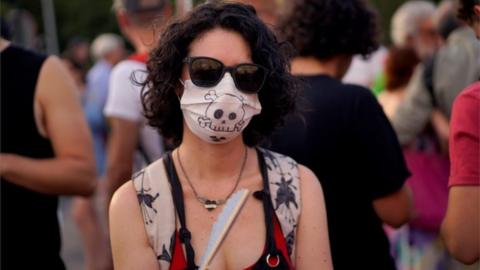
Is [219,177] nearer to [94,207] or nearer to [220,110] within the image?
[220,110]

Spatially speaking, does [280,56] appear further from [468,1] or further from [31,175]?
[31,175]

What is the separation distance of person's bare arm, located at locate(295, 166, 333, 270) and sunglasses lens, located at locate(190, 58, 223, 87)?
1.41 ft

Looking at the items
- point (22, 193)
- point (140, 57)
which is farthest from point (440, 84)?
point (22, 193)

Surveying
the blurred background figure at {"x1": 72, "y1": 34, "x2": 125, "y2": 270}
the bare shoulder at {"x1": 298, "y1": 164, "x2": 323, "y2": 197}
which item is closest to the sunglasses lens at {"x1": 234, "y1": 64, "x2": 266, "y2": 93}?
the bare shoulder at {"x1": 298, "y1": 164, "x2": 323, "y2": 197}

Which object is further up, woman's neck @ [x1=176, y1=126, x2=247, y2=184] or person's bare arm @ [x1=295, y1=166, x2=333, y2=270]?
woman's neck @ [x1=176, y1=126, x2=247, y2=184]

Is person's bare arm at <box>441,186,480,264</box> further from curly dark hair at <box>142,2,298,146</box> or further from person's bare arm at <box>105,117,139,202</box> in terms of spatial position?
person's bare arm at <box>105,117,139,202</box>

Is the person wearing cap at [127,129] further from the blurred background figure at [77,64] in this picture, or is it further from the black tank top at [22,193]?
the blurred background figure at [77,64]

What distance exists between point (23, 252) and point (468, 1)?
6.11ft

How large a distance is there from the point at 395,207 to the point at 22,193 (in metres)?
1.42

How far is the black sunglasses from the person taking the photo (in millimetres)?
2875

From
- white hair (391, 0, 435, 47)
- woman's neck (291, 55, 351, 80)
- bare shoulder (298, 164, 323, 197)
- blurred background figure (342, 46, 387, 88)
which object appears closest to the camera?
bare shoulder (298, 164, 323, 197)

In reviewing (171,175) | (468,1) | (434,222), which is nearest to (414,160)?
(434,222)

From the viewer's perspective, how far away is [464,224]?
3.21 m

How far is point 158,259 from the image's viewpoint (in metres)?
2.81
